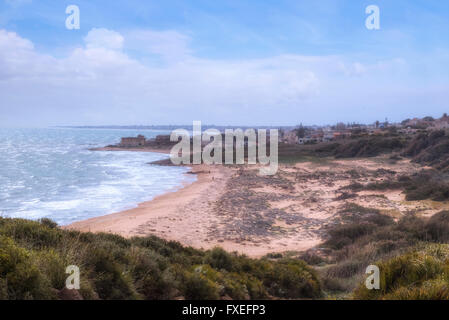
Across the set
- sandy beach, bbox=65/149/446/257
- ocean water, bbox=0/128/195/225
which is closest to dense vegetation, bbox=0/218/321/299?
sandy beach, bbox=65/149/446/257

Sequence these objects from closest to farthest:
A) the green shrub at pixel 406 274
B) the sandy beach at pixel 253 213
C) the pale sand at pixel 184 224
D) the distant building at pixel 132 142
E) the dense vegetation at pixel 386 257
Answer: the green shrub at pixel 406 274, the dense vegetation at pixel 386 257, the pale sand at pixel 184 224, the sandy beach at pixel 253 213, the distant building at pixel 132 142

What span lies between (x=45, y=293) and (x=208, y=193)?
2074 cm

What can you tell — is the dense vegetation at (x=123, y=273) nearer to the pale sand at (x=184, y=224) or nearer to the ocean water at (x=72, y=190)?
the pale sand at (x=184, y=224)

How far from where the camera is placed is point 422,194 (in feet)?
53.8

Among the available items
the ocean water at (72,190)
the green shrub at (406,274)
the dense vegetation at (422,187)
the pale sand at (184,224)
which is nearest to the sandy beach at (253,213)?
the pale sand at (184,224)

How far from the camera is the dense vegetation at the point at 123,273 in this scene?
3.15 meters

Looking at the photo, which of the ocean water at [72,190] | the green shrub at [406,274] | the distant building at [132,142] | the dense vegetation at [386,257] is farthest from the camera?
the distant building at [132,142]

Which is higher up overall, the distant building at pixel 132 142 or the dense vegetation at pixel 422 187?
the distant building at pixel 132 142

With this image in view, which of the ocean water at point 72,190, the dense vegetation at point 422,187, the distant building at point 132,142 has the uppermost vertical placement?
the distant building at point 132,142

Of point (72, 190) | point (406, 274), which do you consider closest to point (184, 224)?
point (406, 274)

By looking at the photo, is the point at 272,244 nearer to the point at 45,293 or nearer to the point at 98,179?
the point at 45,293

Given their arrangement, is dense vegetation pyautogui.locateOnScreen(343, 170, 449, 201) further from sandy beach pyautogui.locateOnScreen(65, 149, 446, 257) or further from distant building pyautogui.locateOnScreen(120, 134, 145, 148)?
distant building pyautogui.locateOnScreen(120, 134, 145, 148)

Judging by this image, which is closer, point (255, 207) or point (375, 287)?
point (375, 287)
